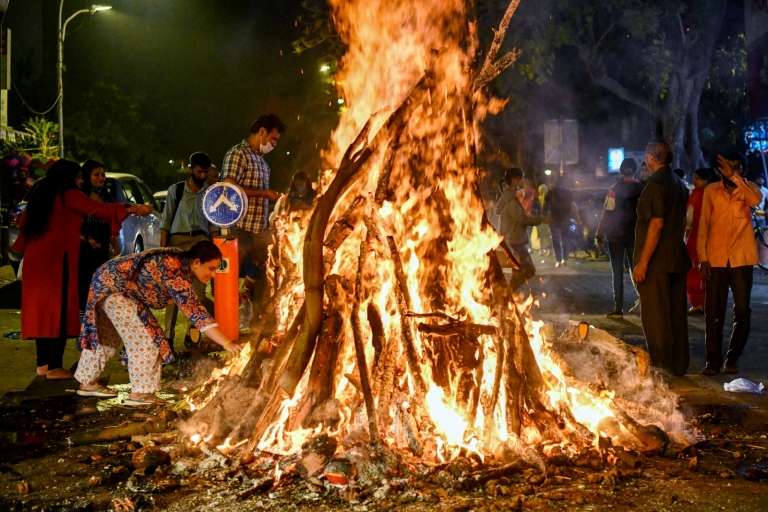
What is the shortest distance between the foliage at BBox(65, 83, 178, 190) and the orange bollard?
94.7 feet

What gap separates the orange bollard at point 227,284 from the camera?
877 centimetres

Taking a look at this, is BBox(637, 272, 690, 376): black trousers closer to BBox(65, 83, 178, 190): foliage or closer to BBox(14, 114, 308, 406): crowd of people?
BBox(14, 114, 308, 406): crowd of people

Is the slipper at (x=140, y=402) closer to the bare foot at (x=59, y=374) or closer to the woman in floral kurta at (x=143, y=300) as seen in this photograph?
the woman in floral kurta at (x=143, y=300)

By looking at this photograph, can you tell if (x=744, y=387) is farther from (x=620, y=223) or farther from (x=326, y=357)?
(x=620, y=223)

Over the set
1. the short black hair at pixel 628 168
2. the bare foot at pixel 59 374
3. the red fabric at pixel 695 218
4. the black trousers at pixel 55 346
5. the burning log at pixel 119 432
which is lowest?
the burning log at pixel 119 432

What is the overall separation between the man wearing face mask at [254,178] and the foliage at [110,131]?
28720mm

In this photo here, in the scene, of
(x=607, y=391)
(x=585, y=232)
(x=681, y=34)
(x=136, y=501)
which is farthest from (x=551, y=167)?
(x=136, y=501)

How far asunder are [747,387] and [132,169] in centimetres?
3568

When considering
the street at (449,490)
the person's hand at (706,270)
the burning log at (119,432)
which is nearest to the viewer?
the street at (449,490)

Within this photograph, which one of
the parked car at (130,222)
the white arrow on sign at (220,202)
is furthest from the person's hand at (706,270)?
the parked car at (130,222)

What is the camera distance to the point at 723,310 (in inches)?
303

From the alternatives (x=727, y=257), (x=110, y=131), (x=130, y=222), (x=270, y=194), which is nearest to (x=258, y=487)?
(x=270, y=194)

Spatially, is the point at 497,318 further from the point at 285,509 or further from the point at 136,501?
the point at 136,501

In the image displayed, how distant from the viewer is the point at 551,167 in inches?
1443
